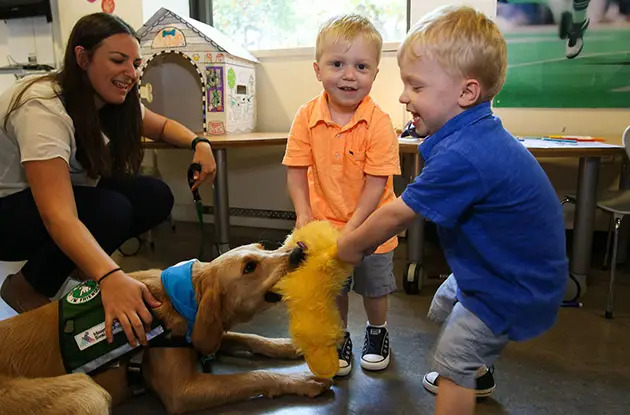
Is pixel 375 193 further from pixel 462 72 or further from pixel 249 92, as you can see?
pixel 249 92

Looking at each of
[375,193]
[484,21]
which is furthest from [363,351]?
[484,21]

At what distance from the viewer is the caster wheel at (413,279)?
2164 millimetres

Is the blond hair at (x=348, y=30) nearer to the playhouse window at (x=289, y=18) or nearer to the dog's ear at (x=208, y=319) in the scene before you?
the dog's ear at (x=208, y=319)

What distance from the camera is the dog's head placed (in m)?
1.28

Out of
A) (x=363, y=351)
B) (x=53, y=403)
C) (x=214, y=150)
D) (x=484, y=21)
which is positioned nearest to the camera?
(x=484, y=21)

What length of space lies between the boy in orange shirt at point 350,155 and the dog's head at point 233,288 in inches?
10.1

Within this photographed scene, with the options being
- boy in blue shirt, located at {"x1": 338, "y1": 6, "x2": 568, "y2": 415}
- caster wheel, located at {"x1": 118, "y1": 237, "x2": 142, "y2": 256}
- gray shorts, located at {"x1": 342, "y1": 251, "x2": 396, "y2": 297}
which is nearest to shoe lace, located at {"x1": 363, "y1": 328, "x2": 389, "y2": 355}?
gray shorts, located at {"x1": 342, "y1": 251, "x2": 396, "y2": 297}

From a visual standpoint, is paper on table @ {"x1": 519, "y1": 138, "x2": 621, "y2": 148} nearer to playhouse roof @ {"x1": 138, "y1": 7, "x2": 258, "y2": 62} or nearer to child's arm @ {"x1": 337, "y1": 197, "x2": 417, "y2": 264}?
child's arm @ {"x1": 337, "y1": 197, "x2": 417, "y2": 264}

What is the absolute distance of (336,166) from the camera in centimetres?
155

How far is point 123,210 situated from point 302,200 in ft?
2.09

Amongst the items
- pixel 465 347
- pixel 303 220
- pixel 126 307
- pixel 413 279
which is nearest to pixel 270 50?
pixel 413 279

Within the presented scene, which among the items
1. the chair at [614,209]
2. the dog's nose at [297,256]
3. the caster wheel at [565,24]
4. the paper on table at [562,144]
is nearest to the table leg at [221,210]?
the dog's nose at [297,256]

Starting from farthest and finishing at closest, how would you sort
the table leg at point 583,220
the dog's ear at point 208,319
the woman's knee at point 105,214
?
the table leg at point 583,220 < the woman's knee at point 105,214 < the dog's ear at point 208,319

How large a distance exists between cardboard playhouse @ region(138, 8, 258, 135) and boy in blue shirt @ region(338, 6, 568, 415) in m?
1.79
